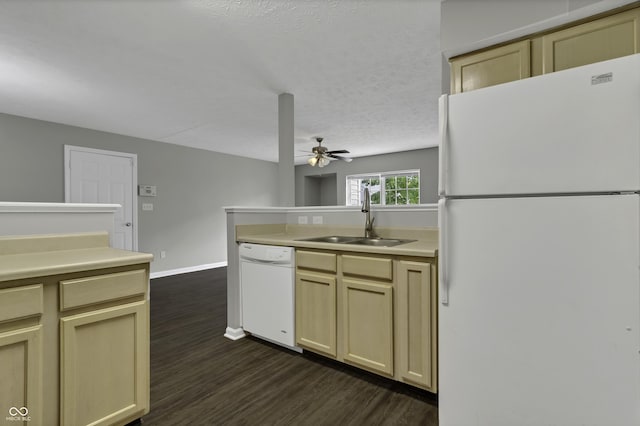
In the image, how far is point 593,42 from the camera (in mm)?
1555

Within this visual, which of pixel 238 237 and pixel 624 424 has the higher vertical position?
pixel 238 237

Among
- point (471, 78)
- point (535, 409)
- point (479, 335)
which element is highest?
A: point (471, 78)

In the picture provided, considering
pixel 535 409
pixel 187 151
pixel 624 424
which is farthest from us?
pixel 187 151

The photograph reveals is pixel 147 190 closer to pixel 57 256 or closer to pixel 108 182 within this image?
pixel 108 182

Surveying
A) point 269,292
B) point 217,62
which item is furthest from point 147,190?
point 269,292

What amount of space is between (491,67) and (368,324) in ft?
5.70

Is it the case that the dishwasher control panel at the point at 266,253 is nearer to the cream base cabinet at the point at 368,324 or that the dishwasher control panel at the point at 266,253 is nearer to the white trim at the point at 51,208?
the cream base cabinet at the point at 368,324

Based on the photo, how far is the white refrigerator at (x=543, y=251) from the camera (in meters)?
1.11

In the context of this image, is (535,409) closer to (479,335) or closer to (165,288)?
(479,335)

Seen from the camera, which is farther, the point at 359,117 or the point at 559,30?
the point at 359,117

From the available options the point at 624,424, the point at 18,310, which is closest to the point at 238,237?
the point at 18,310

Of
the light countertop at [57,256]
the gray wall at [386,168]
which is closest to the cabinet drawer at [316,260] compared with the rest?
the light countertop at [57,256]

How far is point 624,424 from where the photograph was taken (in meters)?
1.10

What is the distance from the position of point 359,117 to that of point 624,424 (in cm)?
394
